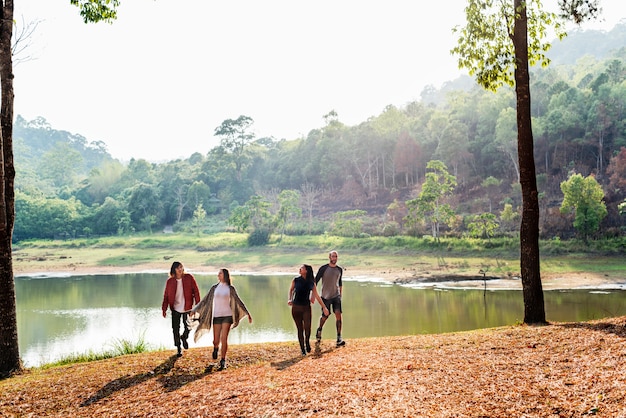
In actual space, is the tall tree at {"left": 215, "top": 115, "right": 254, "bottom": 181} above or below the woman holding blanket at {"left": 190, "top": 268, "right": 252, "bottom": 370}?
above

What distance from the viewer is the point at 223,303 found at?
9.01 m

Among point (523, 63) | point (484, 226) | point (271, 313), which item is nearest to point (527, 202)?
point (523, 63)

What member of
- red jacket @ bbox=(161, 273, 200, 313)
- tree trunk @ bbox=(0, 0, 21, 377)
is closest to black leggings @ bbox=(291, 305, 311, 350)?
red jacket @ bbox=(161, 273, 200, 313)

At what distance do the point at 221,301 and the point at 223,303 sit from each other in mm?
50

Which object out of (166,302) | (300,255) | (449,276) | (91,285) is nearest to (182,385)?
(166,302)

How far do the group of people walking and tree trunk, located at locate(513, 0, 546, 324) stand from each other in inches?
154

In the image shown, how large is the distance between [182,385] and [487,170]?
60751mm

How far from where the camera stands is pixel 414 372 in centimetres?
714

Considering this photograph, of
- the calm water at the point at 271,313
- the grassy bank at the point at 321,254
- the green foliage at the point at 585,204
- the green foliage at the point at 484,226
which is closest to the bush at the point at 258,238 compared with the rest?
the grassy bank at the point at 321,254

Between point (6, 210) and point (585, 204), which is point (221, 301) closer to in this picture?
point (6, 210)

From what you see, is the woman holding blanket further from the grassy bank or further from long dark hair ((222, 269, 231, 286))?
the grassy bank

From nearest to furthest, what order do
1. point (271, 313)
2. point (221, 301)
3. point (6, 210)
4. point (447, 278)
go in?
point (221, 301) → point (6, 210) → point (271, 313) → point (447, 278)

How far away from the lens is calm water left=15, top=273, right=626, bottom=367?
17.5 metres

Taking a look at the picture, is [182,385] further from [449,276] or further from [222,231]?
[222,231]
